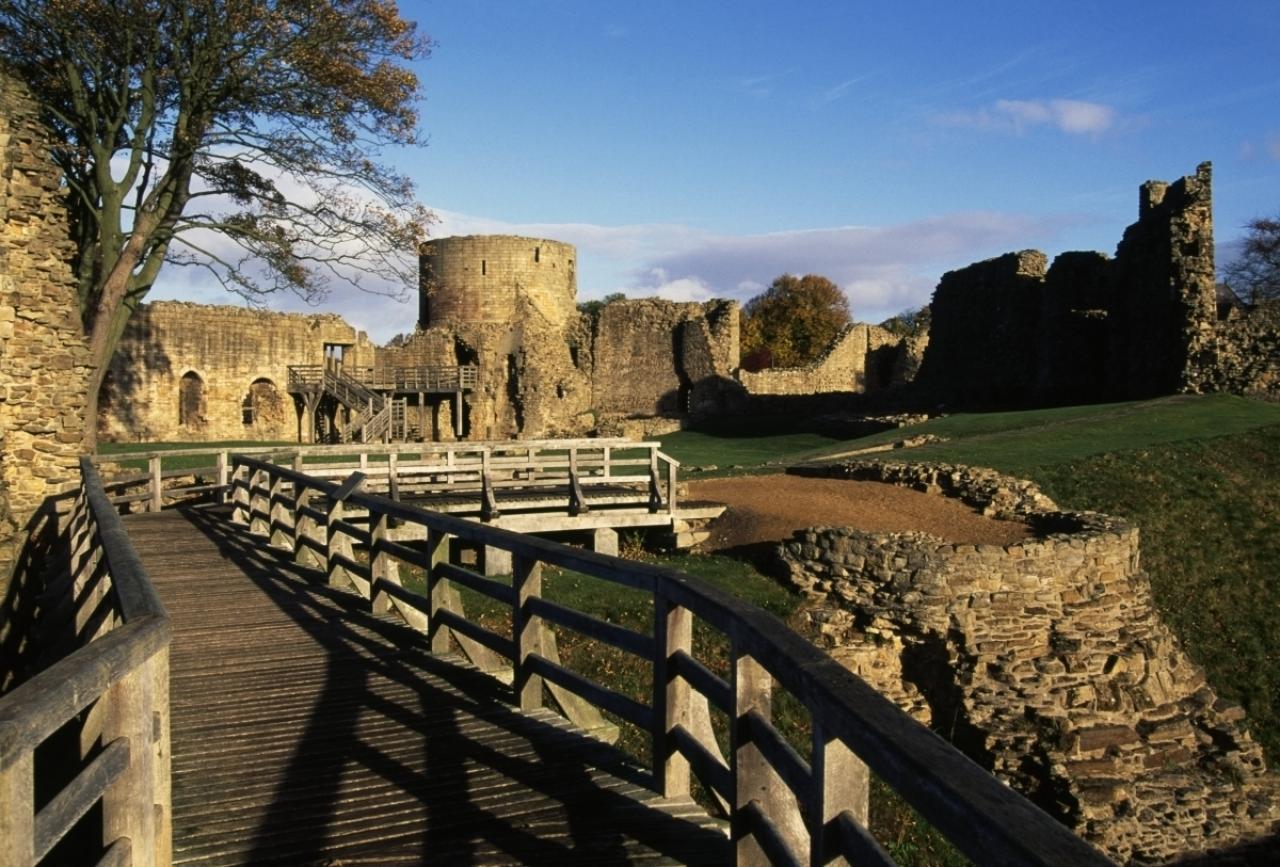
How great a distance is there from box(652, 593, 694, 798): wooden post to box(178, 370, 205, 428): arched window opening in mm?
41687

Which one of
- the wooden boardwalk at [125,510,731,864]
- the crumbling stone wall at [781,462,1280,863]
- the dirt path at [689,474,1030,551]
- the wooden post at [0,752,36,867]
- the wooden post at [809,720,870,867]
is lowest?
the crumbling stone wall at [781,462,1280,863]

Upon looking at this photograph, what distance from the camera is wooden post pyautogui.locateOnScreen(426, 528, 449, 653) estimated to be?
25.8 ft

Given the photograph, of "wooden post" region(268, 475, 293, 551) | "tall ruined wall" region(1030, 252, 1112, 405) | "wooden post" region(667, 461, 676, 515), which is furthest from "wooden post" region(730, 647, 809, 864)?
"tall ruined wall" region(1030, 252, 1112, 405)

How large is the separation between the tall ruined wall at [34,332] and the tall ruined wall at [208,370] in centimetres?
2828

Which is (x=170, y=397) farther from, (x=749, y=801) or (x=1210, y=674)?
(x=749, y=801)

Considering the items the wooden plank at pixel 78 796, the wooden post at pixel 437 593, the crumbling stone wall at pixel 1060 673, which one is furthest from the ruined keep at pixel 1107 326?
the wooden plank at pixel 78 796

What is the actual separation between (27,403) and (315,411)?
32261 millimetres

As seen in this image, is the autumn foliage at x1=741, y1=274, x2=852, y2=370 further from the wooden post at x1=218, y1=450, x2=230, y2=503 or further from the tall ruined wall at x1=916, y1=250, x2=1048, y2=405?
the wooden post at x1=218, y1=450, x2=230, y2=503

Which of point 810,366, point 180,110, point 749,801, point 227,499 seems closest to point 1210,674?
point 749,801

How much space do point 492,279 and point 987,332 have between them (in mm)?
23111

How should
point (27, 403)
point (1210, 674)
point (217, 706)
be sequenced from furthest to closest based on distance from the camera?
point (1210, 674)
point (27, 403)
point (217, 706)

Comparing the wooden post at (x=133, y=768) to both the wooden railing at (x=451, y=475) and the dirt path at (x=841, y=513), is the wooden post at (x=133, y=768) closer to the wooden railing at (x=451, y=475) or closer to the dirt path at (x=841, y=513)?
the wooden railing at (x=451, y=475)

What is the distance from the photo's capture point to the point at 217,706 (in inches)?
260

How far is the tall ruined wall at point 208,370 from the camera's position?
135 feet
